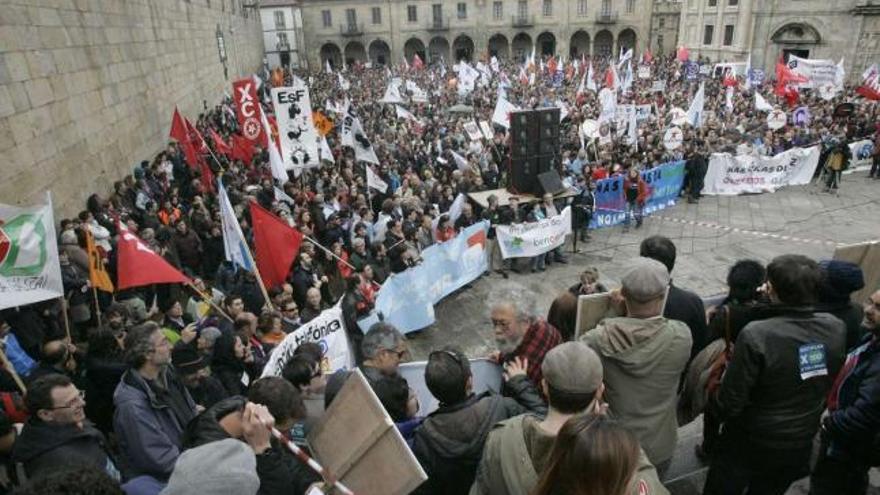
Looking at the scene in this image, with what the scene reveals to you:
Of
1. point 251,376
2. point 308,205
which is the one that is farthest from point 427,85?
point 251,376

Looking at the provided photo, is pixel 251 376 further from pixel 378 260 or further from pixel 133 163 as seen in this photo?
pixel 133 163

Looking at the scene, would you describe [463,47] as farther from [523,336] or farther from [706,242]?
[523,336]

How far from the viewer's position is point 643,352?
8.40 ft

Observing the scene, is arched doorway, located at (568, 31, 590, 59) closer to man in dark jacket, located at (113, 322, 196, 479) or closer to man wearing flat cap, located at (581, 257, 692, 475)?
man wearing flat cap, located at (581, 257, 692, 475)

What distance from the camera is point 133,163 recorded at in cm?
1195

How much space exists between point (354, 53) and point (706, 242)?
52.8m

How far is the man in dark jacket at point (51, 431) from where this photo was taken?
2.74m

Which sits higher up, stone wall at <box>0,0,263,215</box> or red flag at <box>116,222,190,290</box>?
stone wall at <box>0,0,263,215</box>

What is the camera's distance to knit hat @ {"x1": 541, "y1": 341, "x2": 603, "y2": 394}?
2035 millimetres

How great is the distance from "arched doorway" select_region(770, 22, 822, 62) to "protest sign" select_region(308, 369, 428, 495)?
134 ft

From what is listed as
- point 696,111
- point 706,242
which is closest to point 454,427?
point 706,242

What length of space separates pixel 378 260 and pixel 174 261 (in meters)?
2.95

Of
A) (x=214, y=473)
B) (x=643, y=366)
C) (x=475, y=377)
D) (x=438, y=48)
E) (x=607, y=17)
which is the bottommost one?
(x=475, y=377)

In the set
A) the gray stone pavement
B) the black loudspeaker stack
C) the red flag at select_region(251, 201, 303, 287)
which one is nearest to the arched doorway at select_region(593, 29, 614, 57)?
the gray stone pavement
